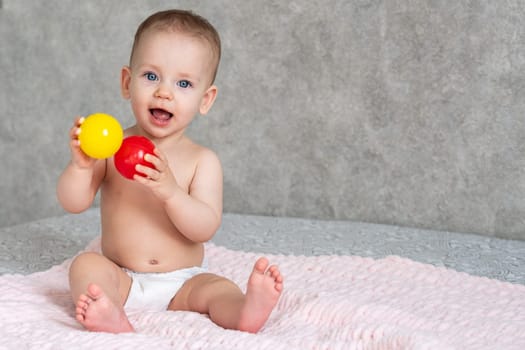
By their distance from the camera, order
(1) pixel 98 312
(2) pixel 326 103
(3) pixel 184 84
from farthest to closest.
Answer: (2) pixel 326 103 → (3) pixel 184 84 → (1) pixel 98 312

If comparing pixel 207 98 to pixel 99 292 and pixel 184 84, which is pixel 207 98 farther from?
pixel 99 292

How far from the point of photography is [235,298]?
1.13 meters

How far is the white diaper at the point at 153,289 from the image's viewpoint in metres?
1.21

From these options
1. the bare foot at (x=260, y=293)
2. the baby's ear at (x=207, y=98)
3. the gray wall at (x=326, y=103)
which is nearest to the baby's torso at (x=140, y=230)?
the baby's ear at (x=207, y=98)

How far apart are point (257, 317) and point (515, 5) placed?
3.59 ft

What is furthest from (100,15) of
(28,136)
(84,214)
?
(84,214)

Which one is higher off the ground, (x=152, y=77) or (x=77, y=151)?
(x=152, y=77)

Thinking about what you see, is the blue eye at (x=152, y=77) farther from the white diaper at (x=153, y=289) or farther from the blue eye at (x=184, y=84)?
the white diaper at (x=153, y=289)

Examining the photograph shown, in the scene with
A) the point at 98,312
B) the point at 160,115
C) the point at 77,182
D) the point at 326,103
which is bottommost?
the point at 98,312

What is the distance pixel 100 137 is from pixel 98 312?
24 centimetres

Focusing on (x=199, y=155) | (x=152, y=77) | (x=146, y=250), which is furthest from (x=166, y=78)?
(x=146, y=250)

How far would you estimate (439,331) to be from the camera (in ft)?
3.74

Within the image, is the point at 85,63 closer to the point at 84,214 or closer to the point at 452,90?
the point at 84,214

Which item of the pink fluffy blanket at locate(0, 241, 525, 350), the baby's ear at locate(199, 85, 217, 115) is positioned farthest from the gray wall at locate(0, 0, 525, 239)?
the baby's ear at locate(199, 85, 217, 115)
